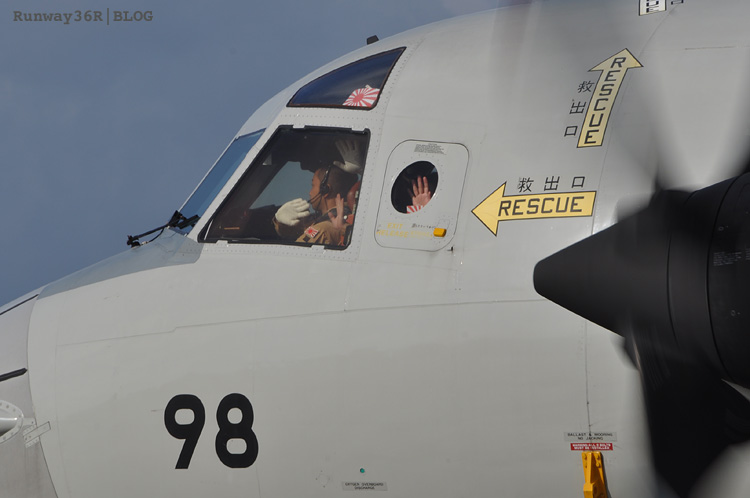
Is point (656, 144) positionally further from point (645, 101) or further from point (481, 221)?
point (481, 221)

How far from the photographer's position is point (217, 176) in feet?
33.6

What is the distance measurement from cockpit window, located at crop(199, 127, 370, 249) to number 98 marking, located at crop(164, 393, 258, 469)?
5.34 ft

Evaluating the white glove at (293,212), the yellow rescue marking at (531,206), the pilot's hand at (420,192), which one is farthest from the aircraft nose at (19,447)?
the yellow rescue marking at (531,206)

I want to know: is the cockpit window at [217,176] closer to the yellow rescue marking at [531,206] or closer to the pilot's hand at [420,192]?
the pilot's hand at [420,192]

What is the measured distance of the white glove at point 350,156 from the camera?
929 centimetres

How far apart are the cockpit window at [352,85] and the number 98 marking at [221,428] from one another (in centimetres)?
311

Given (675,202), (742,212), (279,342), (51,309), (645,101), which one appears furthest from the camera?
(51,309)

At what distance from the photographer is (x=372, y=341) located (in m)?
8.41

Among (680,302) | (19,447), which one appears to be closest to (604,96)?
(680,302)

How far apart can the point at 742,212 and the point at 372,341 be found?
3.36 meters

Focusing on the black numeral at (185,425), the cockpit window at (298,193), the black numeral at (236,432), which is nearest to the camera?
the black numeral at (236,432)

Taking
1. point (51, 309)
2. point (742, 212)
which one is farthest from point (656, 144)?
point (51, 309)

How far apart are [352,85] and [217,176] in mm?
1776

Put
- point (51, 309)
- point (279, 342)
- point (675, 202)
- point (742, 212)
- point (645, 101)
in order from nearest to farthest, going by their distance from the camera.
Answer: point (742, 212), point (675, 202), point (645, 101), point (279, 342), point (51, 309)
